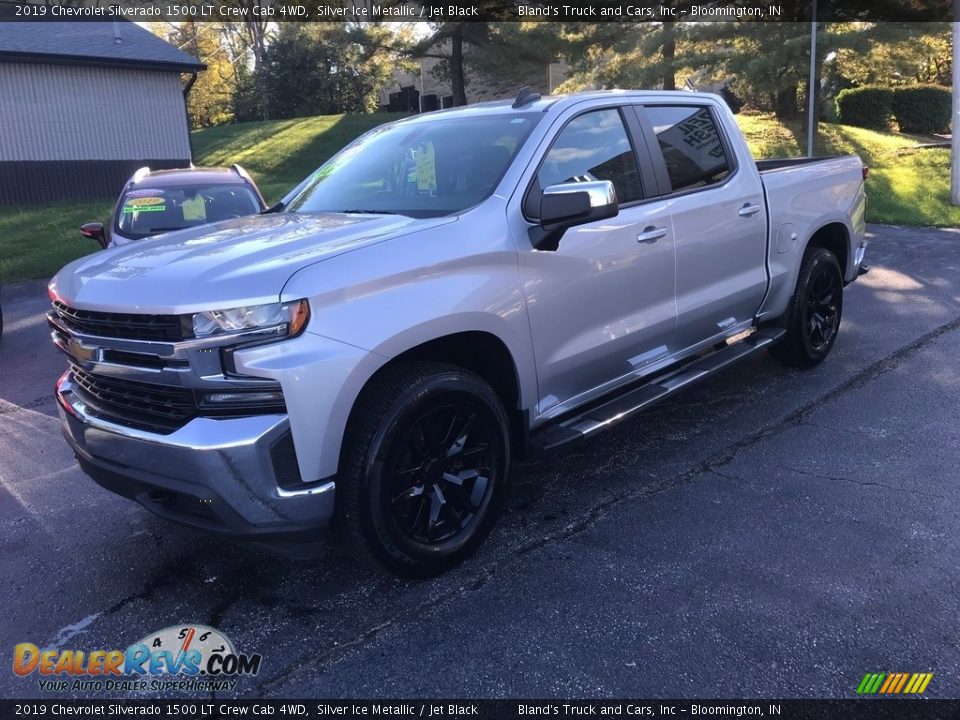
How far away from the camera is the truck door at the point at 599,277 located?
3.78 meters


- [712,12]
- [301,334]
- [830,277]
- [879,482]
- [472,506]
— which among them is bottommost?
[879,482]

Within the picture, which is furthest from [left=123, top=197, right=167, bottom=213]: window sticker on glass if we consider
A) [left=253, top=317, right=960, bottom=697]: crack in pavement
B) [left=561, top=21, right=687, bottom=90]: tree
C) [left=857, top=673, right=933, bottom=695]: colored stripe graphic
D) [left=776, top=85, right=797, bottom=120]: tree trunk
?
[left=776, top=85, right=797, bottom=120]: tree trunk

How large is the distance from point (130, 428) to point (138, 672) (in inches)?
35.1

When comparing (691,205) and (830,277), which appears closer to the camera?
(691,205)

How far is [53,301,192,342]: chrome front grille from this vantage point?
287cm

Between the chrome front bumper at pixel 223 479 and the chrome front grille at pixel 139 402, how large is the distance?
0.18 ft

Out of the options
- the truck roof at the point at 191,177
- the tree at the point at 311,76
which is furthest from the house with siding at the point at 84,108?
the tree at the point at 311,76

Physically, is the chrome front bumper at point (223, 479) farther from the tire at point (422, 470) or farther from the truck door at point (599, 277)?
the truck door at point (599, 277)

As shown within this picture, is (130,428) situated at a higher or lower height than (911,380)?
higher

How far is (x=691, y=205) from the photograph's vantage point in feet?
15.4

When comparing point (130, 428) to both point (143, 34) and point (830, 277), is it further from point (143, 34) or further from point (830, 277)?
point (143, 34)

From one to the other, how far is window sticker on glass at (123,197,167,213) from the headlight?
5.61 metres

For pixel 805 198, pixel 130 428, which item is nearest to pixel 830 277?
pixel 805 198

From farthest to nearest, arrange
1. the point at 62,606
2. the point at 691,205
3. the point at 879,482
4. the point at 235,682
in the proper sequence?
the point at 691,205, the point at 879,482, the point at 62,606, the point at 235,682
